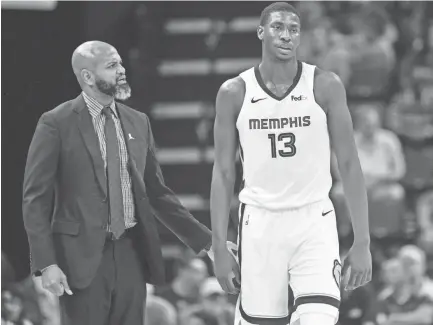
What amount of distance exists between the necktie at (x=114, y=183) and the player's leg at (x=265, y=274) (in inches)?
25.6

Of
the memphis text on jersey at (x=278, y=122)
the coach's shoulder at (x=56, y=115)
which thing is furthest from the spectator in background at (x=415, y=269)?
the coach's shoulder at (x=56, y=115)

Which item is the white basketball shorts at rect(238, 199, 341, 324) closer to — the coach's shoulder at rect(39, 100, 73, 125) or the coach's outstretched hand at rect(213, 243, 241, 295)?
the coach's outstretched hand at rect(213, 243, 241, 295)

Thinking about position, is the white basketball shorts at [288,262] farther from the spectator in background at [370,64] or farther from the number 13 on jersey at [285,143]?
the spectator in background at [370,64]

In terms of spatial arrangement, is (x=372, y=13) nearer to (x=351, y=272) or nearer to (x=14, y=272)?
(x=14, y=272)

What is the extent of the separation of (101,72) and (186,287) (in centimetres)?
355

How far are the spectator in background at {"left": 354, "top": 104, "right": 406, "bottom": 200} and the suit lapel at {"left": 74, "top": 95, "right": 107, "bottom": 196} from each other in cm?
397

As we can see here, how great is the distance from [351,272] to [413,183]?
4.37m

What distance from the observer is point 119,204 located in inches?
183

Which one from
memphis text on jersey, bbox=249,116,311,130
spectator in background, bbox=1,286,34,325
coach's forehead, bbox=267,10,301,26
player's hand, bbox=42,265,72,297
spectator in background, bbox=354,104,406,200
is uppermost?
coach's forehead, bbox=267,10,301,26

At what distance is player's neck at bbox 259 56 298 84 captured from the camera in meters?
4.48

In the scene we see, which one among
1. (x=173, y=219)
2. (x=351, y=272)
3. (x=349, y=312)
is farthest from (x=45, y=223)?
(x=349, y=312)

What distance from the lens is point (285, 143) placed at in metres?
4.39

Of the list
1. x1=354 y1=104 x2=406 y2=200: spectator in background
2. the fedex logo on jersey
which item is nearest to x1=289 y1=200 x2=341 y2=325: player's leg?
the fedex logo on jersey

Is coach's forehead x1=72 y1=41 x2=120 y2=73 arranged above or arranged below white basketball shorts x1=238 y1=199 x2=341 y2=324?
above
